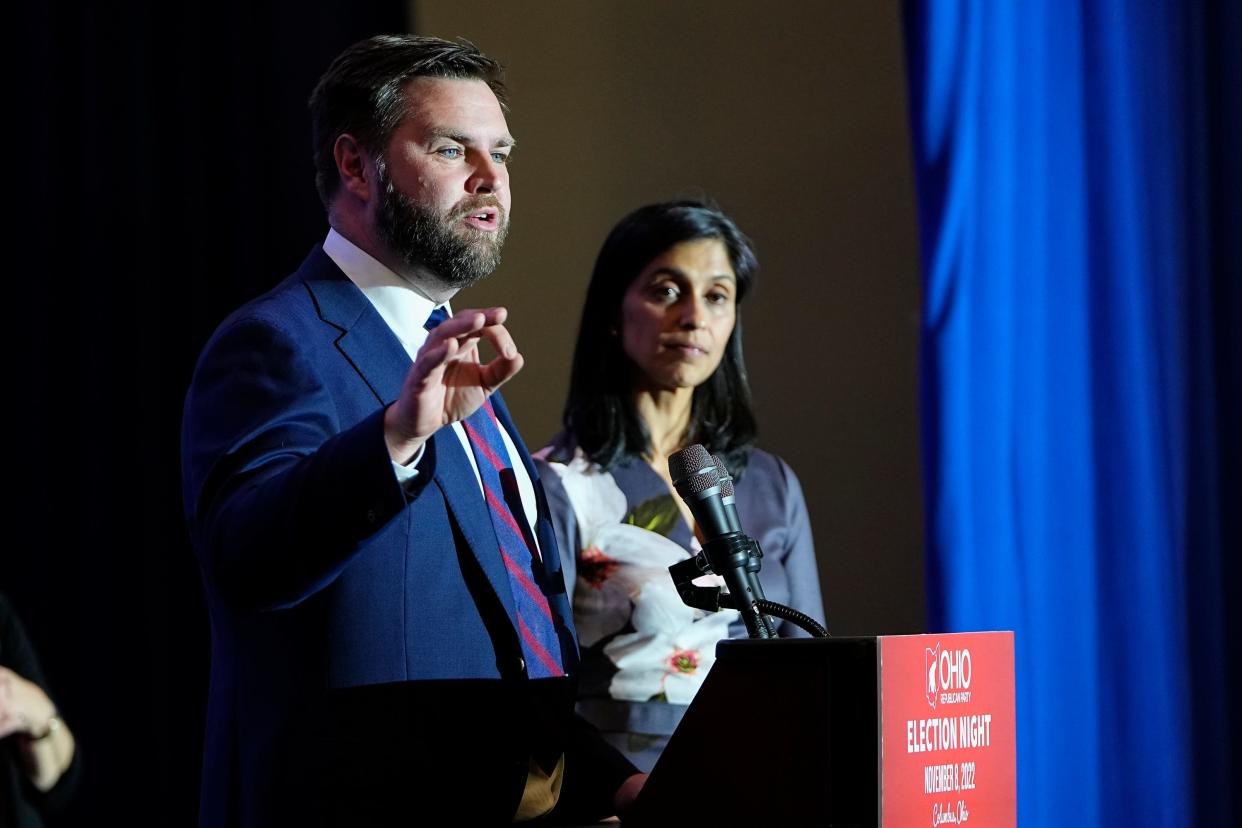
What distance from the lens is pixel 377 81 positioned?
1644 mm

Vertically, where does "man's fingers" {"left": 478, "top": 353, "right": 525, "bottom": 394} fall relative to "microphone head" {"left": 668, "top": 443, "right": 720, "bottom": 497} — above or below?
above

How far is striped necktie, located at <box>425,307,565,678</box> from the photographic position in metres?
1.45

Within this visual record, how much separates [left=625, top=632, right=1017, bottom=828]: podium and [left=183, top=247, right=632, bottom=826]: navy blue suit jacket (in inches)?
11.5

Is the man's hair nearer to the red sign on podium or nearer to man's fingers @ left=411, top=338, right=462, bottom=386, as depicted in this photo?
man's fingers @ left=411, top=338, right=462, bottom=386

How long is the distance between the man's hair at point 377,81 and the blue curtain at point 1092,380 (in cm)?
119

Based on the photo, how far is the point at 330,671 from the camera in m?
1.33

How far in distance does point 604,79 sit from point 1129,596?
1.93 meters

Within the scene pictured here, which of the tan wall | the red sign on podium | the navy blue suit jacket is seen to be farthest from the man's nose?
the tan wall

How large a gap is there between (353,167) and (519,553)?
52 cm

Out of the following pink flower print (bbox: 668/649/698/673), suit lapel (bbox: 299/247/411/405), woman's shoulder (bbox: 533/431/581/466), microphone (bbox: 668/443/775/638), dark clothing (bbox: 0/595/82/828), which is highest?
suit lapel (bbox: 299/247/411/405)

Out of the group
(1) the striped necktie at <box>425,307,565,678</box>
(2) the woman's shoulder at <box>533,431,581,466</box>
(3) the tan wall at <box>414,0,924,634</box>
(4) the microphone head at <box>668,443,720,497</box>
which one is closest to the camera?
(4) the microphone head at <box>668,443,720,497</box>

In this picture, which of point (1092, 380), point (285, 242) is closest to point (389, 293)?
point (1092, 380)

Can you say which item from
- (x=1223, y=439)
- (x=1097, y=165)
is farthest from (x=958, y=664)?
(x=1097, y=165)

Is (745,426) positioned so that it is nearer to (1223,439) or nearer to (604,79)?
(1223,439)
